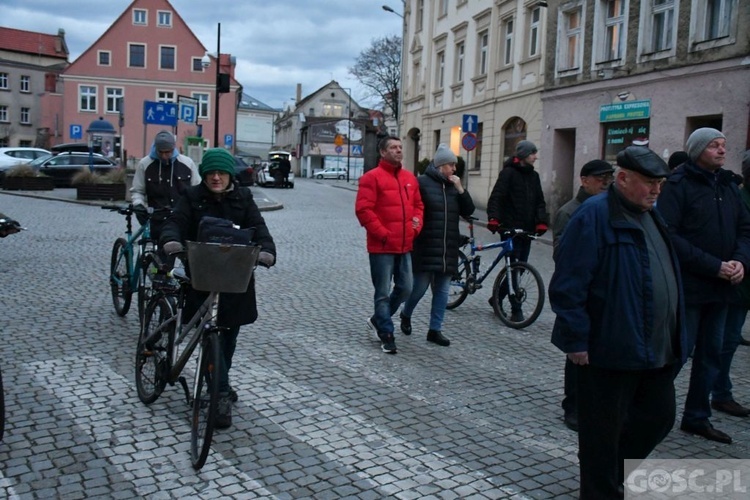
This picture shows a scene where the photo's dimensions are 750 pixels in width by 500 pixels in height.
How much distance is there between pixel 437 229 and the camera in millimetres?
7398

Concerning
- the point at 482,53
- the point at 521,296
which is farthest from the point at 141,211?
the point at 482,53

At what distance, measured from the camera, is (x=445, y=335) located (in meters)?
7.92

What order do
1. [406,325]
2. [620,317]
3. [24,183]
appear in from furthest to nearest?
[24,183] < [406,325] < [620,317]

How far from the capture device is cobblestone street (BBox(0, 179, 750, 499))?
421 cm

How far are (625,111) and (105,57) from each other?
52.0 meters

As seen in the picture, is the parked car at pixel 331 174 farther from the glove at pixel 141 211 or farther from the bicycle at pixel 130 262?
the glove at pixel 141 211

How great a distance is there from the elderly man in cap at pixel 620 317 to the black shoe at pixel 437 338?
145 inches

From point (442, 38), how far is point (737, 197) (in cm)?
2939

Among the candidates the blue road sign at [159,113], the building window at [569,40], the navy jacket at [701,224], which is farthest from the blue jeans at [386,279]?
the building window at [569,40]

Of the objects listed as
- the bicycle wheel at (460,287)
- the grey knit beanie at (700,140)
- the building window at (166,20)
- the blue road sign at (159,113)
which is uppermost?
the building window at (166,20)

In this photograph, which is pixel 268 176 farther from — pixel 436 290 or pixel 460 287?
pixel 436 290

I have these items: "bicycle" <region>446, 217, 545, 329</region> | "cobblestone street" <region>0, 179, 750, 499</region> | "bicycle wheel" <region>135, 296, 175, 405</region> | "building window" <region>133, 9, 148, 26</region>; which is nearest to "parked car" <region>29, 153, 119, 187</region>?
"cobblestone street" <region>0, 179, 750, 499</region>

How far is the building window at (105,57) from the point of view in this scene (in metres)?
62.2

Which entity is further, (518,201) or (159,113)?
(159,113)
